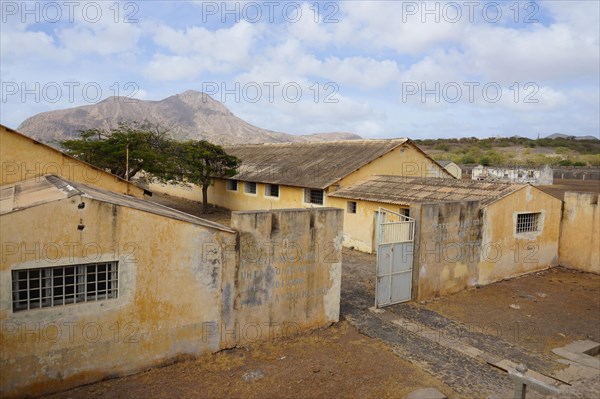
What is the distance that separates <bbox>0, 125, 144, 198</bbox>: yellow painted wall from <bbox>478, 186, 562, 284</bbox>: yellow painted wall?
39.4 feet

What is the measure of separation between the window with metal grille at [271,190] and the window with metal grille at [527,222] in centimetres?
1252

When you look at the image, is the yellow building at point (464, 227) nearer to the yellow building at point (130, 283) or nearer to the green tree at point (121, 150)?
the yellow building at point (130, 283)

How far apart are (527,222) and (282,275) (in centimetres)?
1010

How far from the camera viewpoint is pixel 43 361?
6.05 meters

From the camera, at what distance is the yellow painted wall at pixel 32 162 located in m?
10.1

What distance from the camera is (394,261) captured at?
1062 cm

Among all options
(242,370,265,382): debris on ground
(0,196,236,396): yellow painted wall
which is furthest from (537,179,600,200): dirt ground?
(0,196,236,396): yellow painted wall

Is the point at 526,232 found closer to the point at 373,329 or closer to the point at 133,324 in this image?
the point at 373,329

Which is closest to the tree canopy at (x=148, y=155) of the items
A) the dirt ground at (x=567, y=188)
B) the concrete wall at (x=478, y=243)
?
the concrete wall at (x=478, y=243)

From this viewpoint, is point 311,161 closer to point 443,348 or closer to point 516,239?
point 516,239

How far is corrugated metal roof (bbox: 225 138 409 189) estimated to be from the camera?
779 inches

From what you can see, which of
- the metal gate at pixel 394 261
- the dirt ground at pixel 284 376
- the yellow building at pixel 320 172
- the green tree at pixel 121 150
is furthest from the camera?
the green tree at pixel 121 150

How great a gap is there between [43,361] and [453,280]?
33.5ft

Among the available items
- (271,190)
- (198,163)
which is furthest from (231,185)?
(271,190)
